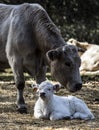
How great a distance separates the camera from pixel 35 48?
10.0 meters

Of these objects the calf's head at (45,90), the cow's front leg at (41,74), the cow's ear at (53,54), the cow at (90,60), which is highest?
the cow's ear at (53,54)

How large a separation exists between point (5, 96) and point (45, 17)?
265cm

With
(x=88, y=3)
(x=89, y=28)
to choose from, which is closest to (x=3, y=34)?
(x=88, y=3)

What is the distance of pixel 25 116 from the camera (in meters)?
9.25

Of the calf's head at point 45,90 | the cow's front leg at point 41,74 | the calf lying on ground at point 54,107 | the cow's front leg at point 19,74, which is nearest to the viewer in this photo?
the calf's head at point 45,90

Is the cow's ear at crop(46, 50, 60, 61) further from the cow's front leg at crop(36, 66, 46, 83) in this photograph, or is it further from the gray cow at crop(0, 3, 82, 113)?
the cow's front leg at crop(36, 66, 46, 83)

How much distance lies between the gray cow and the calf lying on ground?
415mm

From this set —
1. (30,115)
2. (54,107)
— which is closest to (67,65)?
(54,107)

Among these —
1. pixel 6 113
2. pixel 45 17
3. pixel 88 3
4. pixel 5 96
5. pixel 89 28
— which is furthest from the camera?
pixel 89 28

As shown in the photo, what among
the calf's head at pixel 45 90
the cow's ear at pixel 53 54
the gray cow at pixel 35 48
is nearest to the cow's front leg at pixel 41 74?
the gray cow at pixel 35 48

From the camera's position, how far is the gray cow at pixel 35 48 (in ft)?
30.7

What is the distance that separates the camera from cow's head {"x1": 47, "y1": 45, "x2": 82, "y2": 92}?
923 cm

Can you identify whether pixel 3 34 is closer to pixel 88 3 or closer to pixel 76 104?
pixel 76 104

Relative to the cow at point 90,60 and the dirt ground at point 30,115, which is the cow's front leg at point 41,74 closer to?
the dirt ground at point 30,115
